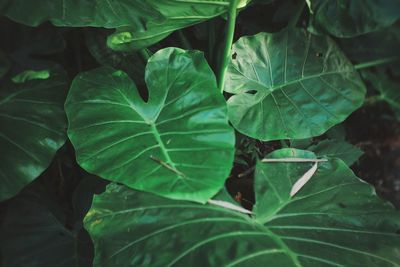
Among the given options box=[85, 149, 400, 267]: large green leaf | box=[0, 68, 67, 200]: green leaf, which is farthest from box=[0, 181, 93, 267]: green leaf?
box=[85, 149, 400, 267]: large green leaf

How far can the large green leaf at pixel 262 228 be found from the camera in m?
0.88

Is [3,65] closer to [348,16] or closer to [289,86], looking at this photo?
[289,86]

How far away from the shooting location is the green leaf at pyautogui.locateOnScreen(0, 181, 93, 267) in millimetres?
1212

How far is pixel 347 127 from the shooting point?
2.17 metres

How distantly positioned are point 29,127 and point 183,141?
1.61 ft

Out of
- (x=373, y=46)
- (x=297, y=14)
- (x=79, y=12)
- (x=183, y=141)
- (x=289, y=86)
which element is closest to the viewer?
(x=183, y=141)

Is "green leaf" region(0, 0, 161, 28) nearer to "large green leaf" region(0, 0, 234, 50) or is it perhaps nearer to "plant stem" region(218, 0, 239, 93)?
"large green leaf" region(0, 0, 234, 50)

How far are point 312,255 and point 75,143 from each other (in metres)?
0.52

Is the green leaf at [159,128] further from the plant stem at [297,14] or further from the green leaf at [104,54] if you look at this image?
the plant stem at [297,14]

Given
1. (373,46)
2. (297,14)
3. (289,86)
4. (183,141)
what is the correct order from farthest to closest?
1. (373,46)
2. (297,14)
3. (289,86)
4. (183,141)

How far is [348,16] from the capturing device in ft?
4.60

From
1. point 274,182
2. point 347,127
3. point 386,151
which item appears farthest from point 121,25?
point 386,151

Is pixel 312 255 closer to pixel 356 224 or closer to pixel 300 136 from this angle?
pixel 356 224

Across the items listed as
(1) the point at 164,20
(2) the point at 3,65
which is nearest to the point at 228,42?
(1) the point at 164,20
